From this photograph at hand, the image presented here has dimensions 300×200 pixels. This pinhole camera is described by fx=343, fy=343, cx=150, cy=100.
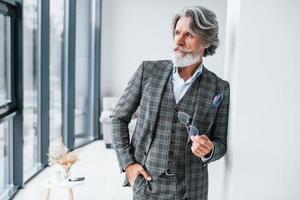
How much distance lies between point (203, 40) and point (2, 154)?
263cm

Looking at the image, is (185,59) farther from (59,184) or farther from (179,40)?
(59,184)

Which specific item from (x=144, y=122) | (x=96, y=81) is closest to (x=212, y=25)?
(x=144, y=122)

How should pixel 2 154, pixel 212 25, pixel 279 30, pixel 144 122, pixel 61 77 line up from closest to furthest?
pixel 279 30 → pixel 212 25 → pixel 144 122 → pixel 2 154 → pixel 61 77

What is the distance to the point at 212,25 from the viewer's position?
128 cm

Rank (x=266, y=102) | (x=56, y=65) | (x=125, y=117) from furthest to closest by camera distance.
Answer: (x=56, y=65) → (x=125, y=117) → (x=266, y=102)

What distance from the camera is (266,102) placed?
3.88 feet

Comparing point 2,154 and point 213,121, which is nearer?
point 213,121

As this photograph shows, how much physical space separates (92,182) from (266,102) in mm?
2872

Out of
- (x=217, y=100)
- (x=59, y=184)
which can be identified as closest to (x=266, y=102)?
(x=217, y=100)

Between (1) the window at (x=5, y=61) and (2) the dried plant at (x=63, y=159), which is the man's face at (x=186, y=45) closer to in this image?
(2) the dried plant at (x=63, y=159)

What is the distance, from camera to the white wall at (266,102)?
1.15 meters

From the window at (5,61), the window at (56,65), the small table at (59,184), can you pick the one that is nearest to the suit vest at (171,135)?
the small table at (59,184)

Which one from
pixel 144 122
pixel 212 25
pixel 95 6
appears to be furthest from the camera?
pixel 95 6

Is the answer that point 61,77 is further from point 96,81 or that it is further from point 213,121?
point 213,121
